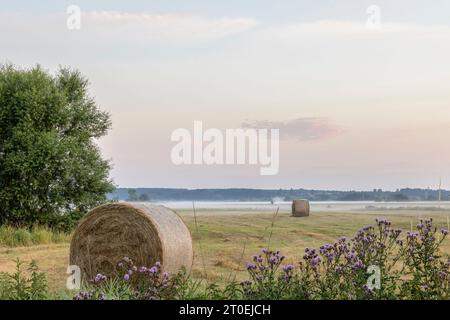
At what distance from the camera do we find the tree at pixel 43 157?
83.1 ft

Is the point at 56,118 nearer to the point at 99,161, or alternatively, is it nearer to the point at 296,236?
the point at 99,161

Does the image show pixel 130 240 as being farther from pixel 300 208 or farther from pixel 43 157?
pixel 300 208

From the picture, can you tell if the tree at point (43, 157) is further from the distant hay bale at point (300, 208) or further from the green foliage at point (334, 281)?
the green foliage at point (334, 281)

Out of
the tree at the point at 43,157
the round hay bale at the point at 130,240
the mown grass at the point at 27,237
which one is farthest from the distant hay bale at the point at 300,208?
the round hay bale at the point at 130,240

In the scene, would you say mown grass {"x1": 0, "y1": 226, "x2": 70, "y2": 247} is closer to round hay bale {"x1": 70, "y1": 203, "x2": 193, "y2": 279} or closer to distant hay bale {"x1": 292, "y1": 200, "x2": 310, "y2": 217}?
round hay bale {"x1": 70, "y1": 203, "x2": 193, "y2": 279}

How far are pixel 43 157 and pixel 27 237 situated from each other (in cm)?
332

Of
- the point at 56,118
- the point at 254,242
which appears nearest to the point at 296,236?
the point at 254,242

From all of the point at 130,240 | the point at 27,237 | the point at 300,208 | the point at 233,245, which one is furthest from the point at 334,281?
the point at 300,208

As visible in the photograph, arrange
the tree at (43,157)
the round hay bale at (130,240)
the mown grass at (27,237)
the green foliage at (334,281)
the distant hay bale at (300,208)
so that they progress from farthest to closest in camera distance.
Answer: the distant hay bale at (300,208) < the tree at (43,157) < the mown grass at (27,237) < the round hay bale at (130,240) < the green foliage at (334,281)

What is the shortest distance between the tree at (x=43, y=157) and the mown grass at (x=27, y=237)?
0.87 meters

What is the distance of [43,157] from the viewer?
25.3 m

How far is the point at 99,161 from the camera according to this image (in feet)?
90.9

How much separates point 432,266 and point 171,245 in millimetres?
5492
